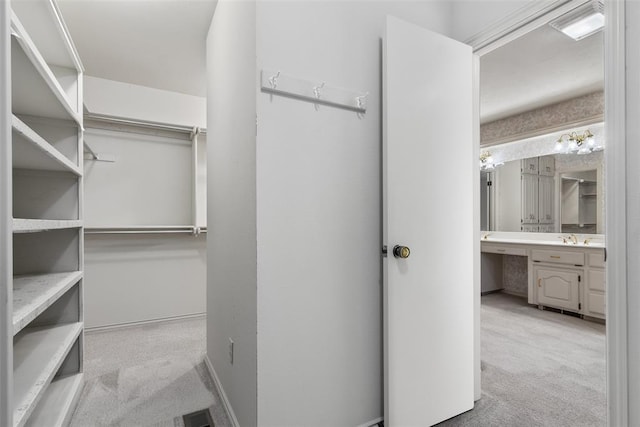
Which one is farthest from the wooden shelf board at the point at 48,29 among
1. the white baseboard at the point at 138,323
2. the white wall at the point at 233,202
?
the white baseboard at the point at 138,323

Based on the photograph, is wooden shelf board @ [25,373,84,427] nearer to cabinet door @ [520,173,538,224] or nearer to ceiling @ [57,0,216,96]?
ceiling @ [57,0,216,96]

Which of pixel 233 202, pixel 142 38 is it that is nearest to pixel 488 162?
pixel 233 202

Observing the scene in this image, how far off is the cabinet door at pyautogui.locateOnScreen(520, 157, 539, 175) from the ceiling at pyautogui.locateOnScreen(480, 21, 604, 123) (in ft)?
2.27

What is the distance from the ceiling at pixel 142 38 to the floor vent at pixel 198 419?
2.52m

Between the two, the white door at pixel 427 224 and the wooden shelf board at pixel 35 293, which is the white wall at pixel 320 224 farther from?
the wooden shelf board at pixel 35 293

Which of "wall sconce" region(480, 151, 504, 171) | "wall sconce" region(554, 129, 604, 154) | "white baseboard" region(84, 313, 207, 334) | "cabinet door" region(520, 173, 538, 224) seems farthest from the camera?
"wall sconce" region(480, 151, 504, 171)

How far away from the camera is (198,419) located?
1.71 m

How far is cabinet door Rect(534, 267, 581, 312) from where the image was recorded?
11.3 feet

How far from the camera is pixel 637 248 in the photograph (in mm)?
1202

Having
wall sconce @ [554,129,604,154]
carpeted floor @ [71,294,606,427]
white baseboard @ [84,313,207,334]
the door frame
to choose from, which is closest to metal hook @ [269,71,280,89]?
the door frame

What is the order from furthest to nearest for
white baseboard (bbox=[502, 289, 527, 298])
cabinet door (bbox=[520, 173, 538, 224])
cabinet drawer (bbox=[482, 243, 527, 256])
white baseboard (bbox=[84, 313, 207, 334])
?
white baseboard (bbox=[502, 289, 527, 298]) → cabinet door (bbox=[520, 173, 538, 224]) → cabinet drawer (bbox=[482, 243, 527, 256]) → white baseboard (bbox=[84, 313, 207, 334])

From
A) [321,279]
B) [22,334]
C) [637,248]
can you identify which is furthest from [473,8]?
[22,334]

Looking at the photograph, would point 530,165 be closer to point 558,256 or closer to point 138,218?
point 558,256

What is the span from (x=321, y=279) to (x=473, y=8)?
5.70ft
